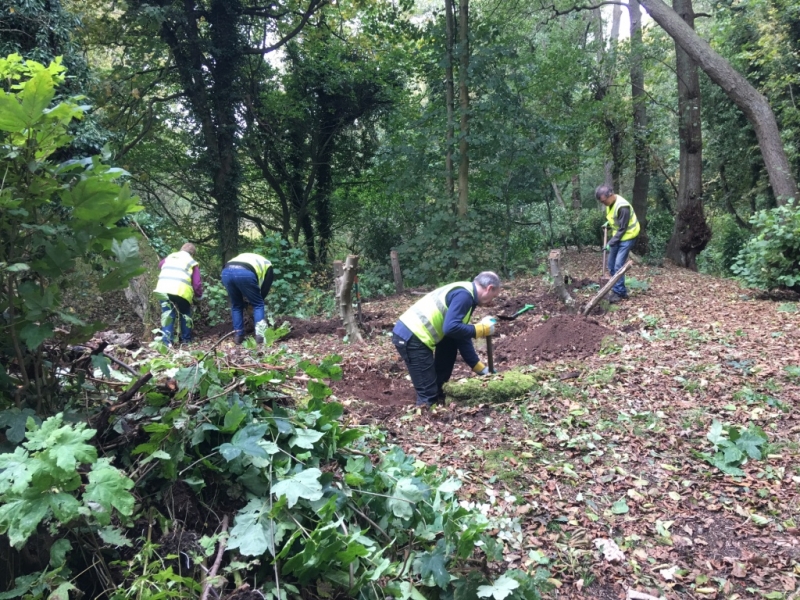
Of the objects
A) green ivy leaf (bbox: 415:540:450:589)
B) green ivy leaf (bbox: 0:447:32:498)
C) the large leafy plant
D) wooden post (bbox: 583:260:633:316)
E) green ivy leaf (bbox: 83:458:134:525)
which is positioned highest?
the large leafy plant

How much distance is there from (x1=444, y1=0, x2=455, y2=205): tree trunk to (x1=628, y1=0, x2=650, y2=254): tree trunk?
5772 millimetres

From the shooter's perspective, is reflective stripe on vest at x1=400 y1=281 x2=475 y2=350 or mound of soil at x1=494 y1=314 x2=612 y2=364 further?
mound of soil at x1=494 y1=314 x2=612 y2=364

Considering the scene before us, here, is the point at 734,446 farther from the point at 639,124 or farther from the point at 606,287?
the point at 639,124

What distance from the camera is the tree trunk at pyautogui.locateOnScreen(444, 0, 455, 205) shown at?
1112 cm

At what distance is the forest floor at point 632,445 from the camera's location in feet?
9.25

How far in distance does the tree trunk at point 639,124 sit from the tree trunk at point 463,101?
5666 mm

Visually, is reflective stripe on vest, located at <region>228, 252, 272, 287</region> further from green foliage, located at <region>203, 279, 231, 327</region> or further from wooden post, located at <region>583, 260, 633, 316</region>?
wooden post, located at <region>583, 260, 633, 316</region>

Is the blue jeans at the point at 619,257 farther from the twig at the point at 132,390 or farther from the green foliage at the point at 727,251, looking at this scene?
the green foliage at the point at 727,251

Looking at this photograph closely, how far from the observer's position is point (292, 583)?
1672 millimetres

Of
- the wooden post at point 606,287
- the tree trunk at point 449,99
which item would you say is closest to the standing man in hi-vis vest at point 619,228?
the wooden post at point 606,287

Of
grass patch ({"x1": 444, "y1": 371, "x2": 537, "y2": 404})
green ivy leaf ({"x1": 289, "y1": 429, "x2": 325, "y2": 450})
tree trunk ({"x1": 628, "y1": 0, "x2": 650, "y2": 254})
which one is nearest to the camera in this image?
green ivy leaf ({"x1": 289, "y1": 429, "x2": 325, "y2": 450})

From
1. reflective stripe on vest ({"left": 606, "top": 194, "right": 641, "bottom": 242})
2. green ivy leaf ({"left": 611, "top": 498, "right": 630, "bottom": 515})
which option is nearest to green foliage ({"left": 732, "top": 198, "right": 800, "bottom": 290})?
reflective stripe on vest ({"left": 606, "top": 194, "right": 641, "bottom": 242})

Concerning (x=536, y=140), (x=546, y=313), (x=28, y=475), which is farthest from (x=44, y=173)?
(x=536, y=140)

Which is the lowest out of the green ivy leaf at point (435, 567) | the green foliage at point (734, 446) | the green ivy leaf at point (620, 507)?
the green ivy leaf at point (620, 507)
